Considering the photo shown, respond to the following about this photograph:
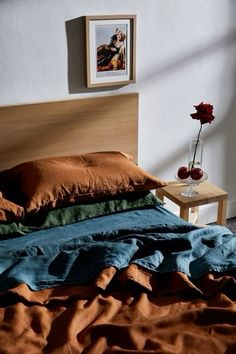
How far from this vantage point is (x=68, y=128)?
8.25 feet

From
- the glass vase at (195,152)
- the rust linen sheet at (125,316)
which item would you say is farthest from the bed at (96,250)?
the glass vase at (195,152)

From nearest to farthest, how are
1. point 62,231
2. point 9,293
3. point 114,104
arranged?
point 9,293
point 62,231
point 114,104

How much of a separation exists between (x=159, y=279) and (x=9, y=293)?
0.51 meters

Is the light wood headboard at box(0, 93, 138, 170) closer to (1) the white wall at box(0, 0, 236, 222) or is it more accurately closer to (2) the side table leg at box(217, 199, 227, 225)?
(1) the white wall at box(0, 0, 236, 222)

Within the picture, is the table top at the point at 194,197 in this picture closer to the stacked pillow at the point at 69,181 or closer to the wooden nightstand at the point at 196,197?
the wooden nightstand at the point at 196,197

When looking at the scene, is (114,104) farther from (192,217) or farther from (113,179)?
(192,217)

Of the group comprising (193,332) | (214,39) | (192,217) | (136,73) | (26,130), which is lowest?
(192,217)

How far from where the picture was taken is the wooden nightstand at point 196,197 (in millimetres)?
2470

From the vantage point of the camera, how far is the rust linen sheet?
52.3 inches

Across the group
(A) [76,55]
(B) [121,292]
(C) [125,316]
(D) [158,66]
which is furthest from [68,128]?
(C) [125,316]

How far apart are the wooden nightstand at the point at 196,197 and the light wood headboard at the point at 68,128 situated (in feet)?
1.00

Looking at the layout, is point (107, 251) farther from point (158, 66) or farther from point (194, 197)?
point (158, 66)

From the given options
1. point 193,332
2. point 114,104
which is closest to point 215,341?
point 193,332

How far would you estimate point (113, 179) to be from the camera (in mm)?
2230
